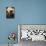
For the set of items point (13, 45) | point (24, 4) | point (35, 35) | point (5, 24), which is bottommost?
point (13, 45)

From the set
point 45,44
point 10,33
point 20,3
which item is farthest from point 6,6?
point 45,44

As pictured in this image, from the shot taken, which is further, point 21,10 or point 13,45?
point 21,10

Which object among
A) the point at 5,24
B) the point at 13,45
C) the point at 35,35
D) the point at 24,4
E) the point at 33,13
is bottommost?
the point at 13,45

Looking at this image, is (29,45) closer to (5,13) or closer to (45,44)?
(45,44)

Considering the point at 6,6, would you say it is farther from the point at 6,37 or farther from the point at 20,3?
the point at 6,37

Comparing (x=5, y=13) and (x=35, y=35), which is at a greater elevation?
(x=5, y=13)

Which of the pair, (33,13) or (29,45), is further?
(33,13)

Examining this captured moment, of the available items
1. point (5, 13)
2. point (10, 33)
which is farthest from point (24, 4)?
point (10, 33)

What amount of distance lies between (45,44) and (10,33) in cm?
120

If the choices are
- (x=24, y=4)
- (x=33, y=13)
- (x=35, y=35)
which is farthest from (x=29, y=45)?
(x=24, y=4)

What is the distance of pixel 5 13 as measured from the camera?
461cm

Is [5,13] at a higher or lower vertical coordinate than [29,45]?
higher

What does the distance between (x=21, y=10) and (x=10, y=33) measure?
2.83ft

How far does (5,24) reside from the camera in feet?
15.1
